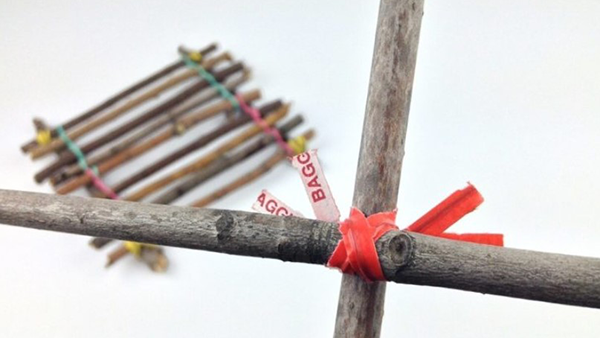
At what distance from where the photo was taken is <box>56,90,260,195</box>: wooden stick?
3.87ft

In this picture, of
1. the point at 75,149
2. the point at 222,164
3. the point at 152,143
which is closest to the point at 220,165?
the point at 222,164

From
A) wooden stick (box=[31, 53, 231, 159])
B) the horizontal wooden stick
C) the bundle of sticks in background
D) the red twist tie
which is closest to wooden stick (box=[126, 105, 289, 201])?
the bundle of sticks in background

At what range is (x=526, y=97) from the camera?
110 cm

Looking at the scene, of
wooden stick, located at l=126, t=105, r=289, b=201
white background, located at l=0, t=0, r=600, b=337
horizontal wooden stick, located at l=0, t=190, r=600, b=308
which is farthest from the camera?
wooden stick, located at l=126, t=105, r=289, b=201

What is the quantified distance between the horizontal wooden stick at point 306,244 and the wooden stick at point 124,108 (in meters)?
0.53

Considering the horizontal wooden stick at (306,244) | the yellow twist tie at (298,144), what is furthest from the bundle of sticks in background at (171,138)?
the horizontal wooden stick at (306,244)

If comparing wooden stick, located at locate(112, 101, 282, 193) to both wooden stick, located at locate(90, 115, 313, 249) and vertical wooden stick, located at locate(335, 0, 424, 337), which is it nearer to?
wooden stick, located at locate(90, 115, 313, 249)

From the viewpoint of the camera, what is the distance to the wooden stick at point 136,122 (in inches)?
46.9

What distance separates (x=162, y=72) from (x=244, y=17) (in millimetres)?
161

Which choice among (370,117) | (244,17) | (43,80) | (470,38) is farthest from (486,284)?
(43,80)

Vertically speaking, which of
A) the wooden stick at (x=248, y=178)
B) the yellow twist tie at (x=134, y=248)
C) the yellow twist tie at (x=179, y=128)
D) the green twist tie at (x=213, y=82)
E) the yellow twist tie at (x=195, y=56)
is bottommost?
the yellow twist tie at (x=134, y=248)

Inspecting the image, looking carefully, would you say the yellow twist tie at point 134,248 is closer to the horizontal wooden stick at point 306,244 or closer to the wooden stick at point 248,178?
the wooden stick at point 248,178

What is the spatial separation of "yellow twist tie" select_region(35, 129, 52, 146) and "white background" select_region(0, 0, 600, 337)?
0.04 metres

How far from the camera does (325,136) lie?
1.20m
